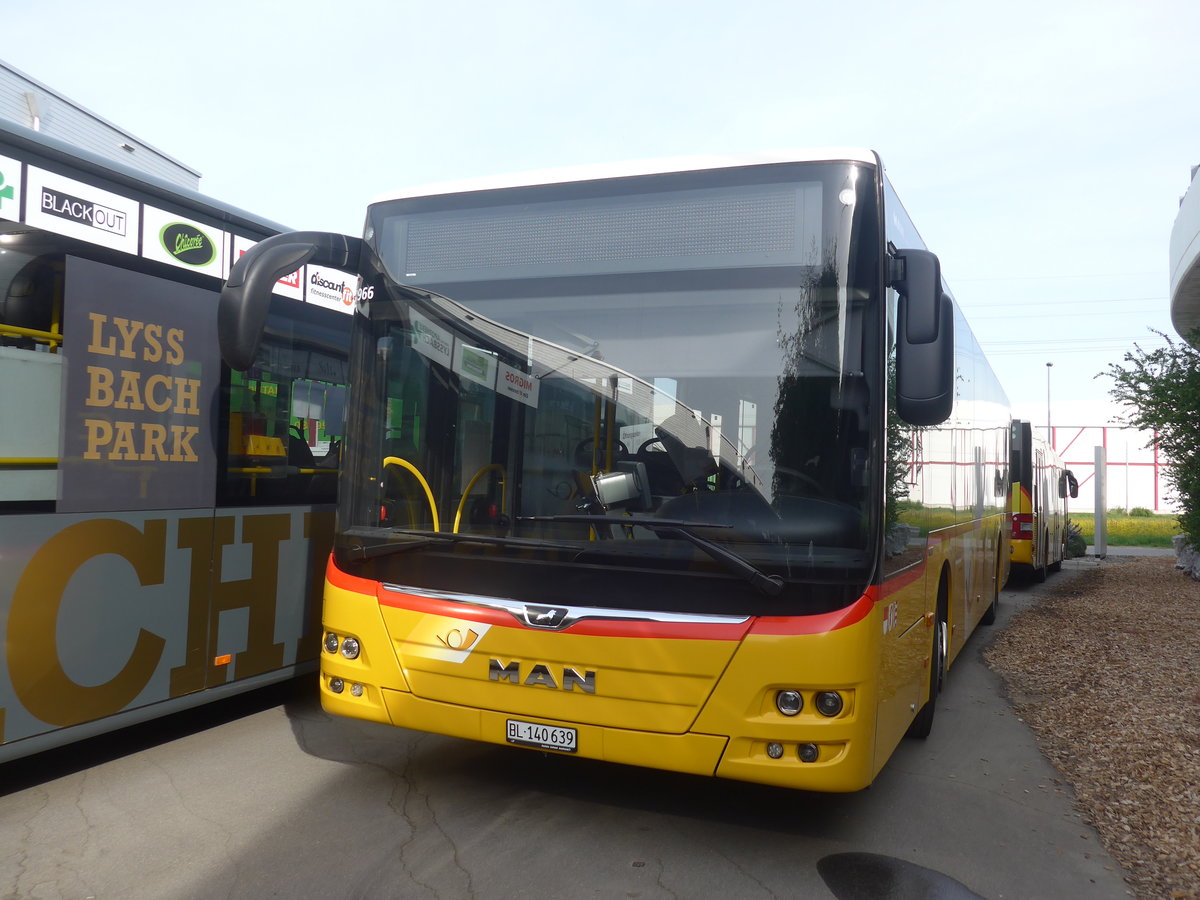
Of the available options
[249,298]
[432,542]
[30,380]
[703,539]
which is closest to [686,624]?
[703,539]

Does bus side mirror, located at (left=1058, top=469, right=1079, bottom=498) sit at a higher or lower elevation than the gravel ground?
higher

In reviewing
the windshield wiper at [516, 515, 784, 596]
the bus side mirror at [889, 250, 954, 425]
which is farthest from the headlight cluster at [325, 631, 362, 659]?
the bus side mirror at [889, 250, 954, 425]

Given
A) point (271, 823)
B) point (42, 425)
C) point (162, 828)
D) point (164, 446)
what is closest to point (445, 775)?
point (271, 823)

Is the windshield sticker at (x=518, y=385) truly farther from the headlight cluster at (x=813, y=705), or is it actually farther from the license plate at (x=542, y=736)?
the headlight cluster at (x=813, y=705)

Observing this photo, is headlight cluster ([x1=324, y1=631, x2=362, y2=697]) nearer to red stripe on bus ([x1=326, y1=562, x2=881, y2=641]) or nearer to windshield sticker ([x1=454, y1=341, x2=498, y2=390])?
red stripe on bus ([x1=326, y1=562, x2=881, y2=641])

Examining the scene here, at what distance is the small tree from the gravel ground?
11.3 ft

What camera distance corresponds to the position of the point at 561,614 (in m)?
3.96

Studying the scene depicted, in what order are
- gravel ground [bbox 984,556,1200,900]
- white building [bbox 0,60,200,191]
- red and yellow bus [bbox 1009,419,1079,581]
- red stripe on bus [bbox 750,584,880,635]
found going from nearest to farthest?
1. red stripe on bus [bbox 750,584,880,635]
2. gravel ground [bbox 984,556,1200,900]
3. red and yellow bus [bbox 1009,419,1079,581]
4. white building [bbox 0,60,200,191]

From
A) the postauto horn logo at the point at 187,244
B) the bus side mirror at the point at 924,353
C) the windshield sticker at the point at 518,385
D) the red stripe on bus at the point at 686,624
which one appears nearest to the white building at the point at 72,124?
the postauto horn logo at the point at 187,244

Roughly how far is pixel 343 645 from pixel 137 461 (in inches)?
55.4

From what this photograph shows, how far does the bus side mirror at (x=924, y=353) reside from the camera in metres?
3.97

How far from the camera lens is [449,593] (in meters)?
4.22

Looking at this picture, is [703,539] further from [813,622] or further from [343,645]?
[343,645]

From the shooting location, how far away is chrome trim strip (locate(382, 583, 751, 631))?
3.78m
